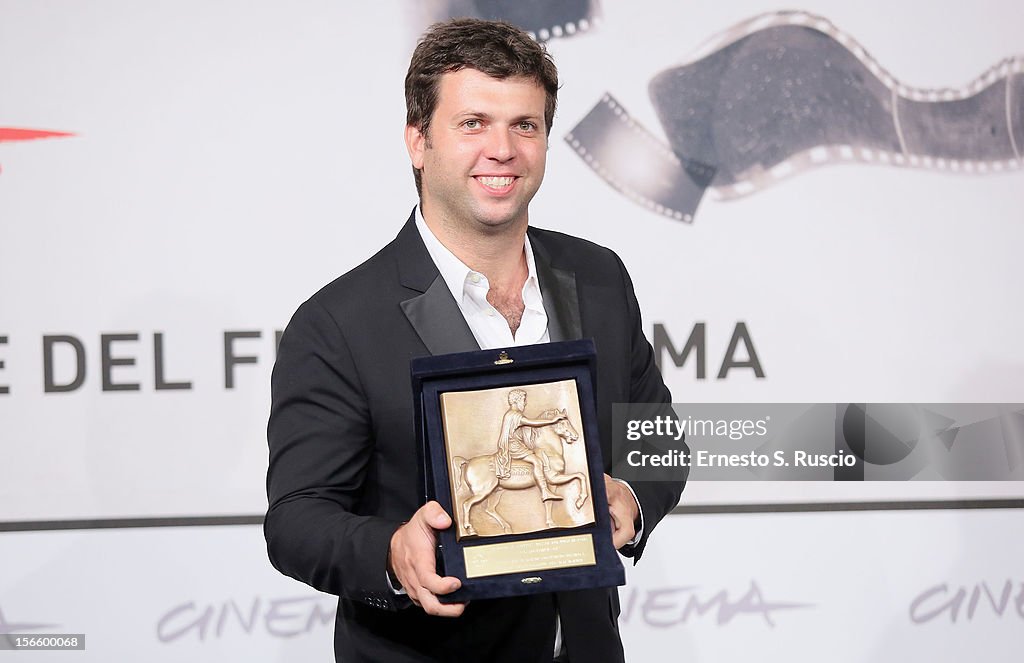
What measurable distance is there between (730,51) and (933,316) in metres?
0.87

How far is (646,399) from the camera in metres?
1.61

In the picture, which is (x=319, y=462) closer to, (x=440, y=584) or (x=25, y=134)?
(x=440, y=584)

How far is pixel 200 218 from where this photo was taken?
2379 mm

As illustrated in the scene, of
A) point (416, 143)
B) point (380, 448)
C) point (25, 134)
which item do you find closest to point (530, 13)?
point (416, 143)

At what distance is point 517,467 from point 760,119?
160 centimetres

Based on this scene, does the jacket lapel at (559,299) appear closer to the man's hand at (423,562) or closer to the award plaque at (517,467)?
the award plaque at (517,467)

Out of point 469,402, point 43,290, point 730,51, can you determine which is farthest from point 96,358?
point 730,51

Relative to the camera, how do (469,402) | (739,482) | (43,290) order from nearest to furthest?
(469,402), (43,290), (739,482)

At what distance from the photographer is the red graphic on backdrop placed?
7.73 feet

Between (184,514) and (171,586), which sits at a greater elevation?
(184,514)

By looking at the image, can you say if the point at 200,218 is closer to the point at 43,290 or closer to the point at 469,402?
the point at 43,290

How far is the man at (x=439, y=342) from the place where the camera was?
1.29 meters

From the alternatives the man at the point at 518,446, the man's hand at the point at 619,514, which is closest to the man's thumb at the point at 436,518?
the man at the point at 518,446

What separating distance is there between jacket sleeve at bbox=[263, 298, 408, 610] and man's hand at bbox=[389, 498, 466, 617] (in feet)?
0.10
